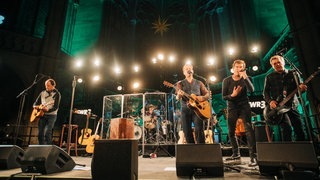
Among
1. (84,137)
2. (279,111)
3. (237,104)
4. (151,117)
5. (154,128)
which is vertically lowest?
(84,137)

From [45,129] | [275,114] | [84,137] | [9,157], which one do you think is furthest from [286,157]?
[84,137]

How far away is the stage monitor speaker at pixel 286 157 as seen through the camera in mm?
2334

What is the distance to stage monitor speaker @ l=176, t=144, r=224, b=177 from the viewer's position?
2629mm

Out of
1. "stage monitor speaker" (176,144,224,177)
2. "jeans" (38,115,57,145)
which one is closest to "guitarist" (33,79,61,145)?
"jeans" (38,115,57,145)

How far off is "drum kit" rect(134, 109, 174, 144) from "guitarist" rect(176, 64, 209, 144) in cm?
392

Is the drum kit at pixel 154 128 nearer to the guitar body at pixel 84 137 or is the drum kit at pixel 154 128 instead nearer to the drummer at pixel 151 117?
the drummer at pixel 151 117

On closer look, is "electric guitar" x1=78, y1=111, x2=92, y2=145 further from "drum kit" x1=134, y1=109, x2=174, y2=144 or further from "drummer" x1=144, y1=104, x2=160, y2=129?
"drummer" x1=144, y1=104, x2=160, y2=129

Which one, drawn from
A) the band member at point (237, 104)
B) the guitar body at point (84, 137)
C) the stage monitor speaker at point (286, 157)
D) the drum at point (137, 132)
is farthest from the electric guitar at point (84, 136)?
the stage monitor speaker at point (286, 157)

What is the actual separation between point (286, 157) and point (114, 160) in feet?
7.17

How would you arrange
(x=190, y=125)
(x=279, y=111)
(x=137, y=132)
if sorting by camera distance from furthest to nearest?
(x=137, y=132)
(x=190, y=125)
(x=279, y=111)

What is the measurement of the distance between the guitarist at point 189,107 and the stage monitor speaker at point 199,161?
0.95 m

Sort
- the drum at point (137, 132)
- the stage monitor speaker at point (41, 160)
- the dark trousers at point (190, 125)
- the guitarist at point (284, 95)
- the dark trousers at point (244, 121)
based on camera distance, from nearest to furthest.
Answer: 1. the stage monitor speaker at point (41, 160)
2. the guitarist at point (284, 95)
3. the dark trousers at point (244, 121)
4. the dark trousers at point (190, 125)
5. the drum at point (137, 132)

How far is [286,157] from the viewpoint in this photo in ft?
8.06

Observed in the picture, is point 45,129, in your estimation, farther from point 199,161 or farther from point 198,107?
point 199,161
